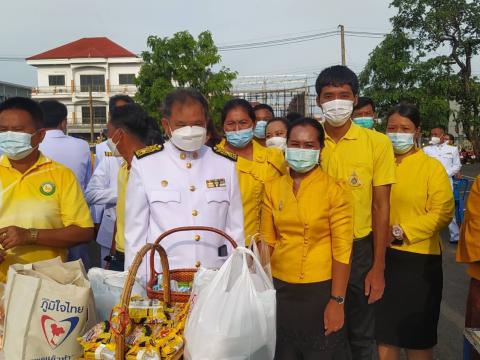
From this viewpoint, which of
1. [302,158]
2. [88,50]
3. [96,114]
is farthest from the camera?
[88,50]

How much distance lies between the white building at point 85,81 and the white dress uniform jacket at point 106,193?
4161cm

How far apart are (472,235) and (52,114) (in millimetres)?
3784

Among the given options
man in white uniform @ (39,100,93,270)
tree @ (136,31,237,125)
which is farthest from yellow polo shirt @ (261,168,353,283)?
tree @ (136,31,237,125)

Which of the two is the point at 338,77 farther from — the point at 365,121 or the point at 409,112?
the point at 365,121

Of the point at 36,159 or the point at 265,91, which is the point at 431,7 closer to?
the point at 265,91

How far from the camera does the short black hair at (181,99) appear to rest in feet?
8.10

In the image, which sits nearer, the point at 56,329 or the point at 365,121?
the point at 56,329

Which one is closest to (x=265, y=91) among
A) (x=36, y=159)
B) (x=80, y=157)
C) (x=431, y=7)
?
(x=431, y=7)

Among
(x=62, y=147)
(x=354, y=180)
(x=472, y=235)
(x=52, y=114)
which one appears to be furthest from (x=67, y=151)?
(x=472, y=235)

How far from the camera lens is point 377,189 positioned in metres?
2.96

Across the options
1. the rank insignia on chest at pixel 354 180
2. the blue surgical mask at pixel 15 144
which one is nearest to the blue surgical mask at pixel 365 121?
the rank insignia on chest at pixel 354 180

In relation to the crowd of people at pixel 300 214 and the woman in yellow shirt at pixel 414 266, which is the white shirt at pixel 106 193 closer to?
the crowd of people at pixel 300 214

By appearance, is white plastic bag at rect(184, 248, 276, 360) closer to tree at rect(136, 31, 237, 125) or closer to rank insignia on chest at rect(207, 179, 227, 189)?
rank insignia on chest at rect(207, 179, 227, 189)

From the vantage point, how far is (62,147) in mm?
4461
